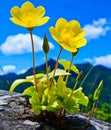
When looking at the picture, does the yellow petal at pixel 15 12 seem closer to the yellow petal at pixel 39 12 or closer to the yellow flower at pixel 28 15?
the yellow flower at pixel 28 15

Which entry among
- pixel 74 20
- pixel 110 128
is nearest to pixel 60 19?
pixel 74 20

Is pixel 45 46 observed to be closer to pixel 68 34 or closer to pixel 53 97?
pixel 68 34

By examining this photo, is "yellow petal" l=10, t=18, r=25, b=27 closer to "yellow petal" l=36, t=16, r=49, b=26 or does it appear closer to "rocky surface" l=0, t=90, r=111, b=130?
"yellow petal" l=36, t=16, r=49, b=26

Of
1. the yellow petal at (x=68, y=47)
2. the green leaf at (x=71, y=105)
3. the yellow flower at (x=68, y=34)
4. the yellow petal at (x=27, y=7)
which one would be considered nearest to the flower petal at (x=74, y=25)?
the yellow flower at (x=68, y=34)

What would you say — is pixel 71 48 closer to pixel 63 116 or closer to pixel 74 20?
pixel 74 20

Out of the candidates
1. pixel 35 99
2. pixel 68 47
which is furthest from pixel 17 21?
pixel 35 99

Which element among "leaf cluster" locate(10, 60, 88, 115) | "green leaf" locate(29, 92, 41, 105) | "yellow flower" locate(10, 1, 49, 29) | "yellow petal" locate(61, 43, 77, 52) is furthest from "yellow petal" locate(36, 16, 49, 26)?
"green leaf" locate(29, 92, 41, 105)
